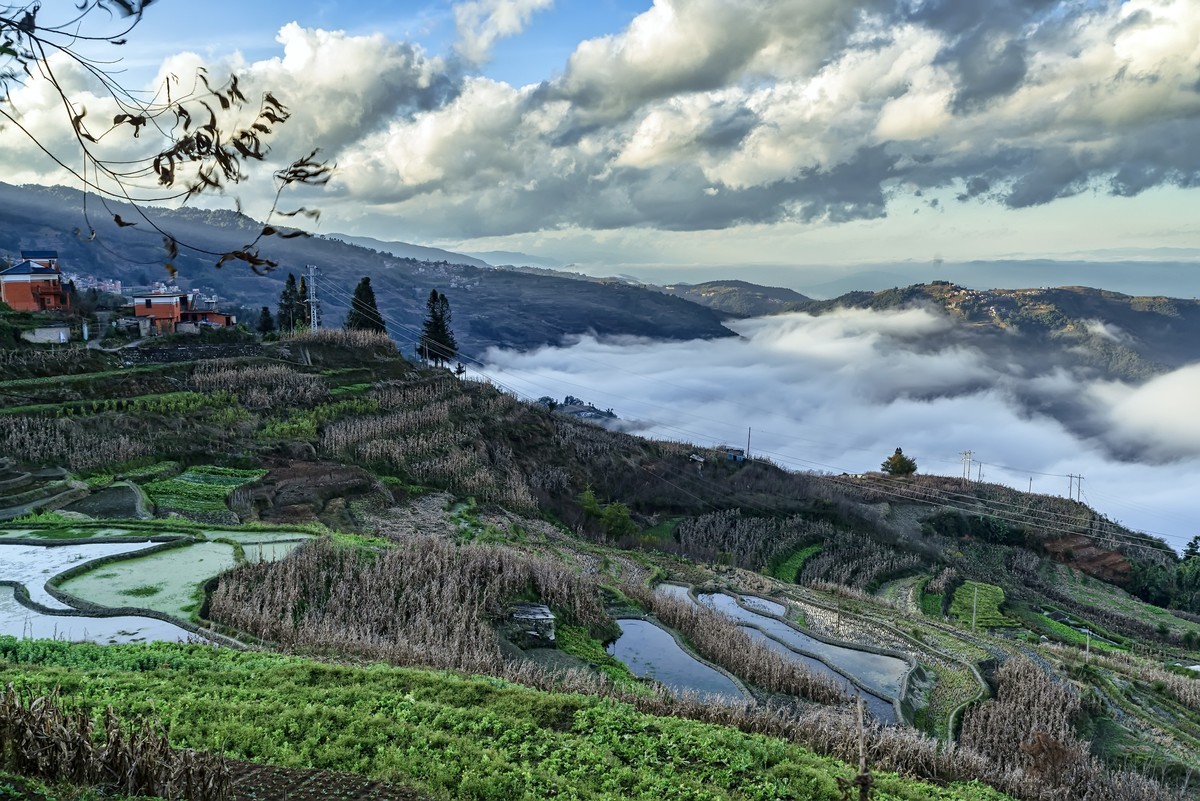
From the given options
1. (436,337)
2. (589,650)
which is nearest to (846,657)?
(589,650)

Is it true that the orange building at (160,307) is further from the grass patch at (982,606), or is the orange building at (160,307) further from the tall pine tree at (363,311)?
the grass patch at (982,606)

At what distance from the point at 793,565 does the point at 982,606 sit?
33.8 ft

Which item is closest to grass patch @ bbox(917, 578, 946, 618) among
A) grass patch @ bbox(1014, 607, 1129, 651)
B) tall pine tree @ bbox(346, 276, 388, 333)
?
grass patch @ bbox(1014, 607, 1129, 651)

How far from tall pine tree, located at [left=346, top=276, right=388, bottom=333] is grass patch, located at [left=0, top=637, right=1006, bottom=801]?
1981 inches

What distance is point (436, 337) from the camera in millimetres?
65000

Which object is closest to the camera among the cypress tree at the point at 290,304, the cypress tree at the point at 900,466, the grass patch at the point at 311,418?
the grass patch at the point at 311,418

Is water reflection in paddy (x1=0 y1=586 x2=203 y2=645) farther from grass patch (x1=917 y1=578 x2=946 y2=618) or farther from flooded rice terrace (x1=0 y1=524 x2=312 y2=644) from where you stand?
grass patch (x1=917 y1=578 x2=946 y2=618)

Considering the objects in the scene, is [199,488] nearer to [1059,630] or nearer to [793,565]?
[793,565]

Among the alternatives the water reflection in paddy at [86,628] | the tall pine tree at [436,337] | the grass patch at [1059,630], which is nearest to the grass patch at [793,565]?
the grass patch at [1059,630]

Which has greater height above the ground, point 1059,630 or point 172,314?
point 172,314

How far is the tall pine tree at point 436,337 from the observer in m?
63.4

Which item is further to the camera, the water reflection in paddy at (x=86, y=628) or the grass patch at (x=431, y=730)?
the water reflection in paddy at (x=86, y=628)

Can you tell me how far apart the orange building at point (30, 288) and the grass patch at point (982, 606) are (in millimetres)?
60517

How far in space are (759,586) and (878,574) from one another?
17.9 metres
